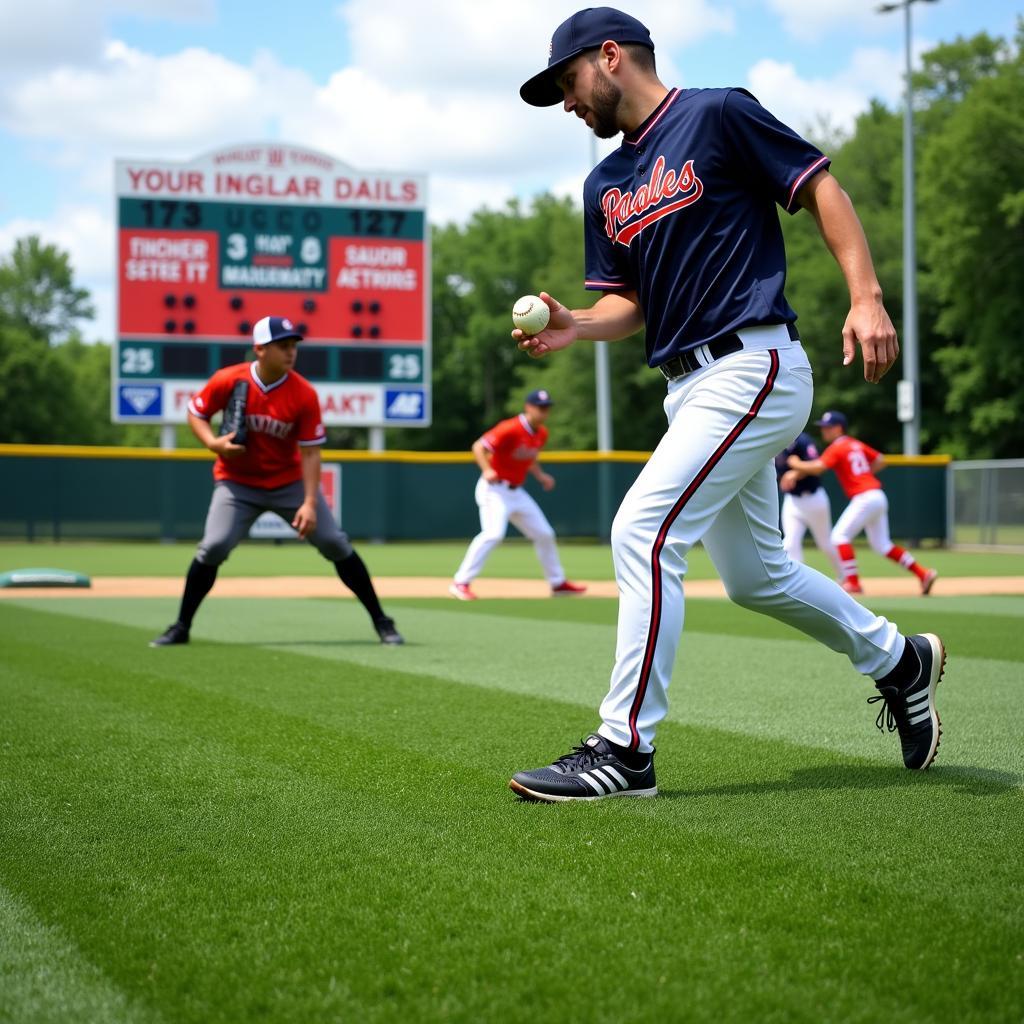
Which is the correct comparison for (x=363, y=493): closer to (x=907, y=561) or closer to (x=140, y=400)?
(x=140, y=400)

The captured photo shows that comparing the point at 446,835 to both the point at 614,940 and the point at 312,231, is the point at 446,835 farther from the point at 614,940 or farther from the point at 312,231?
the point at 312,231

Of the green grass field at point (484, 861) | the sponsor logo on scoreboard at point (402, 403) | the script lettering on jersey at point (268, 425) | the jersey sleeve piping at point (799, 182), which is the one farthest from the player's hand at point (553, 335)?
the sponsor logo on scoreboard at point (402, 403)

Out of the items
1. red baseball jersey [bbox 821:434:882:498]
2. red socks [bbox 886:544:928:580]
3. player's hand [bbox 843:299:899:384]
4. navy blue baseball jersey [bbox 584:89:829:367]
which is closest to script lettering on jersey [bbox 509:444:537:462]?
red baseball jersey [bbox 821:434:882:498]

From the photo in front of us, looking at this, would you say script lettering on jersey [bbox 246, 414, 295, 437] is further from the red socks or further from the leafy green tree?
the leafy green tree

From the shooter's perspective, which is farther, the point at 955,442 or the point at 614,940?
the point at 955,442

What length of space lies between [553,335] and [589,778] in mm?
1377

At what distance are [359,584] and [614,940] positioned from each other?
6160 millimetres

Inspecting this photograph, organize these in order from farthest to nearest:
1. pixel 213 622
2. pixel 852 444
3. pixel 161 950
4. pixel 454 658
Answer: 1. pixel 852 444
2. pixel 213 622
3. pixel 454 658
4. pixel 161 950

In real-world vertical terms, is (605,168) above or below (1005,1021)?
above

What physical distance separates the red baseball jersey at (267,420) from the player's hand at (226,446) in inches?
6.8

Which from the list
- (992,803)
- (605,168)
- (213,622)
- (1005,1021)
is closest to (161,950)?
(1005,1021)

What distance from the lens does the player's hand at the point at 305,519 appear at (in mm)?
8062

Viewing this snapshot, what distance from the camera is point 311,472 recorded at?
8281 millimetres

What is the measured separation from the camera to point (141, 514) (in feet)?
91.4
